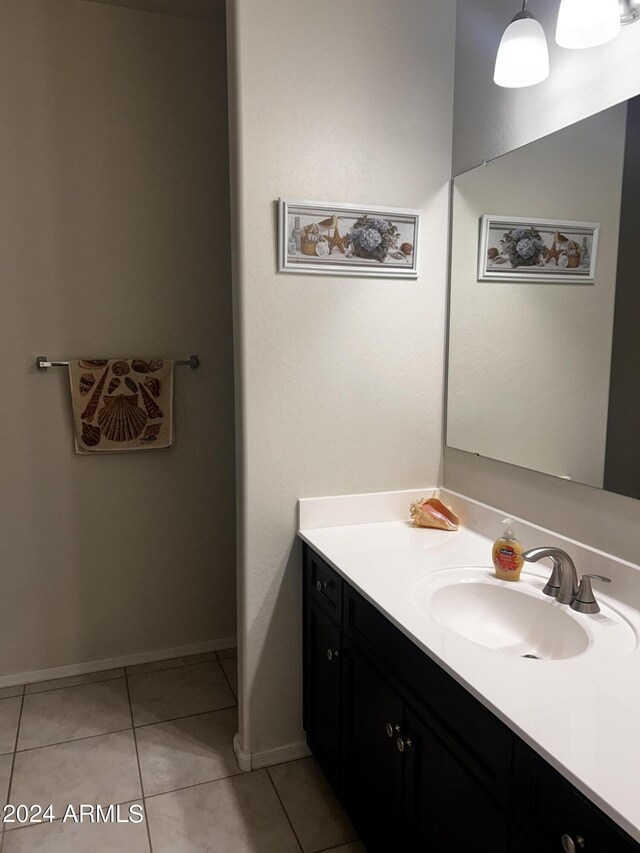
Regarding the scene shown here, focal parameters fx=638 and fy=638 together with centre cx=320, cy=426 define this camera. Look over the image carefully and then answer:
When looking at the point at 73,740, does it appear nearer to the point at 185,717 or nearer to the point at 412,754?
the point at 185,717

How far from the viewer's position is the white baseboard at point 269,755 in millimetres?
2148

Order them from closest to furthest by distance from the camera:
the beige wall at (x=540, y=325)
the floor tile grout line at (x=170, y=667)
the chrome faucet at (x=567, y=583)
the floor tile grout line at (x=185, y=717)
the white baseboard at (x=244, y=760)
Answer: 1. the chrome faucet at (x=567, y=583)
2. the beige wall at (x=540, y=325)
3. the white baseboard at (x=244, y=760)
4. the floor tile grout line at (x=185, y=717)
5. the floor tile grout line at (x=170, y=667)

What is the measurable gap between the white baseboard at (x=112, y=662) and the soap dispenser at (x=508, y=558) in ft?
5.52

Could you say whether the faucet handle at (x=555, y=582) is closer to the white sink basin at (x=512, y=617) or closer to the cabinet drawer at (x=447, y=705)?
the white sink basin at (x=512, y=617)

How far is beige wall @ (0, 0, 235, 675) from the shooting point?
2.44 meters

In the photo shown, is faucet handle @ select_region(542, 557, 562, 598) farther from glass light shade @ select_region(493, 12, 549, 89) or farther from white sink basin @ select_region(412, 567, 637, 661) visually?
glass light shade @ select_region(493, 12, 549, 89)

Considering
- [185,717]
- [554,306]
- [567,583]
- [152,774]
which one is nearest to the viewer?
[567,583]

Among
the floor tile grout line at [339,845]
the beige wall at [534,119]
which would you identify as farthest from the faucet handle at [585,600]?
the floor tile grout line at [339,845]

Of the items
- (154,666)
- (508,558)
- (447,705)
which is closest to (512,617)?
(508,558)

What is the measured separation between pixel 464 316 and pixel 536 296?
31 centimetres

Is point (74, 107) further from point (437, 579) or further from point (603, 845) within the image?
point (603, 845)

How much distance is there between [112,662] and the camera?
2.79m

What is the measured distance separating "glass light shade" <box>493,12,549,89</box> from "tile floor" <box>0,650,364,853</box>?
7.00 feet

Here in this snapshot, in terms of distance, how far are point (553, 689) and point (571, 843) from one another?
0.25 meters
